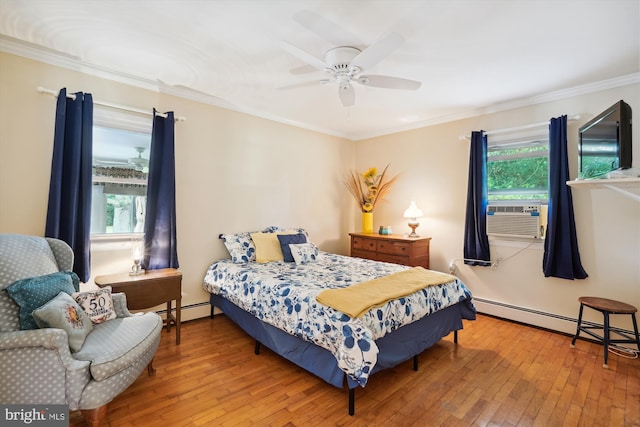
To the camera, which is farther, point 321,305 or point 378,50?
point 321,305

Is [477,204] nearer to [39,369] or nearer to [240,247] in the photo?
[240,247]

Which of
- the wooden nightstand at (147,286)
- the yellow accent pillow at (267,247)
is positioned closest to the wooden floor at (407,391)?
the wooden nightstand at (147,286)

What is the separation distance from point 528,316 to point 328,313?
2.79 metres

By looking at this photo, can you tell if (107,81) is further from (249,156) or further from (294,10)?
(294,10)

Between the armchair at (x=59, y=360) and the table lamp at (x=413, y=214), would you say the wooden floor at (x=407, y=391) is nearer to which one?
the armchair at (x=59, y=360)

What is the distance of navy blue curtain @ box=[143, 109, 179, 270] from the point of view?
10.1 ft

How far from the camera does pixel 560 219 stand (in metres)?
3.15

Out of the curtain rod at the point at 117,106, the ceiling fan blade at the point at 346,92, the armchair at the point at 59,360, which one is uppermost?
the ceiling fan blade at the point at 346,92

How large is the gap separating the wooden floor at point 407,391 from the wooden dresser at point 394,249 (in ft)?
4.14

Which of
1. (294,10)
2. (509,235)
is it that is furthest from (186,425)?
(509,235)

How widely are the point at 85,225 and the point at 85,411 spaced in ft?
5.42

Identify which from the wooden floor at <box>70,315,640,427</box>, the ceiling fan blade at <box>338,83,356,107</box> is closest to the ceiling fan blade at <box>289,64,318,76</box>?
the ceiling fan blade at <box>338,83,356,107</box>

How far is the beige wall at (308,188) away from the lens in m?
2.55

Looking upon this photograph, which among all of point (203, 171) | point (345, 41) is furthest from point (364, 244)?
point (345, 41)
